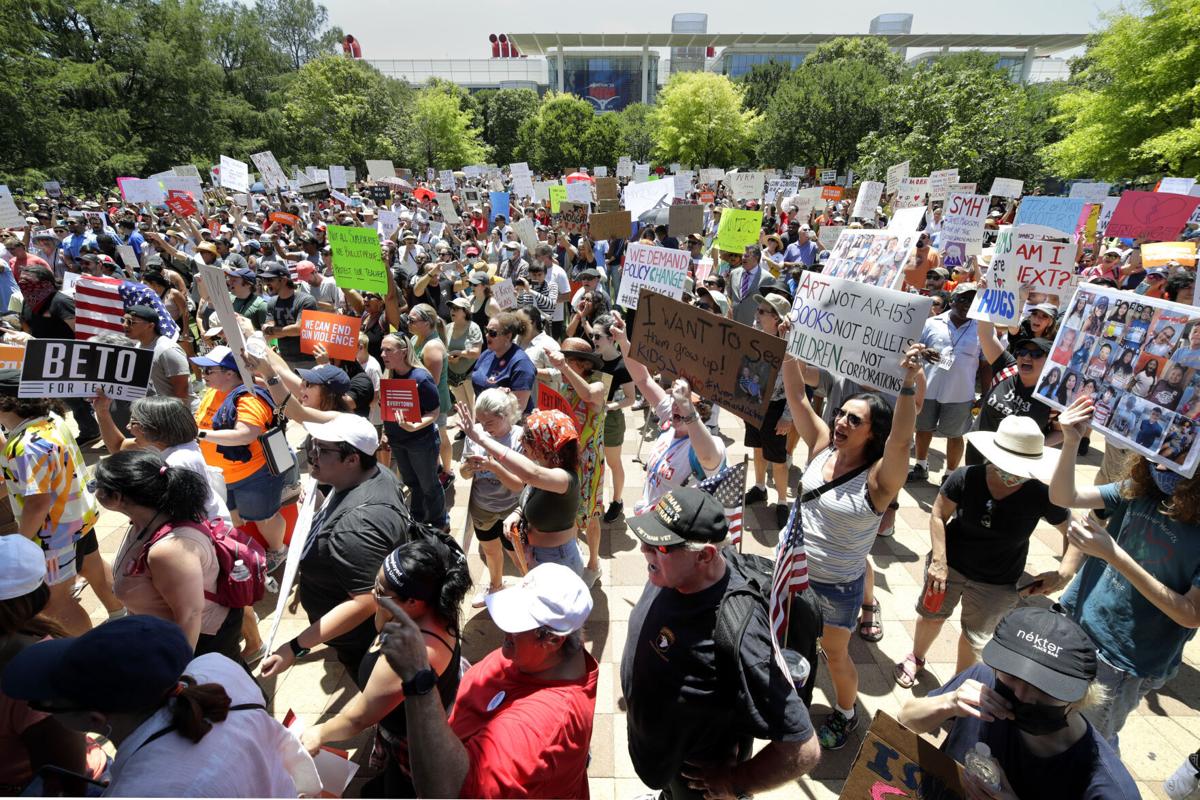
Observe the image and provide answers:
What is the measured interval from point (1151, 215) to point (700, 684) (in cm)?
1337

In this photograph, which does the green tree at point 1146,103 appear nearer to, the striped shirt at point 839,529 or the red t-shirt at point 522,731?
the striped shirt at point 839,529

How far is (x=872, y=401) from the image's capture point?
322cm

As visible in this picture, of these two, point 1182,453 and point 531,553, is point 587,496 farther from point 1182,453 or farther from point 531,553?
point 1182,453

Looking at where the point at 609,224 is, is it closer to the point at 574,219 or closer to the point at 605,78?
the point at 574,219

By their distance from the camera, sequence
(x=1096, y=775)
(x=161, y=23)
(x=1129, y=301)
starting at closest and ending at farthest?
(x=1096, y=775)
(x=1129, y=301)
(x=161, y=23)

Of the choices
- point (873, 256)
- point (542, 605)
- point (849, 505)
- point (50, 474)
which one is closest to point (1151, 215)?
point (873, 256)

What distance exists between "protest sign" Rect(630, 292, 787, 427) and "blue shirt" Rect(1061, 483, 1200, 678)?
1724 mm

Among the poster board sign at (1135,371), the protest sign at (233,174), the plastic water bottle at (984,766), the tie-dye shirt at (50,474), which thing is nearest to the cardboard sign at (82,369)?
the tie-dye shirt at (50,474)

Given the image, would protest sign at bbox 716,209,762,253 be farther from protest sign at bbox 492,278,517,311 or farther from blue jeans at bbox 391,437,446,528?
blue jeans at bbox 391,437,446,528

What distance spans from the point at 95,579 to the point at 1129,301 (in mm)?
6815

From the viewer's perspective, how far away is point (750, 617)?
2230 mm

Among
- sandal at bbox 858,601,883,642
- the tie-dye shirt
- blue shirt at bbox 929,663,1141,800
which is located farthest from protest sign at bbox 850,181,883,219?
the tie-dye shirt

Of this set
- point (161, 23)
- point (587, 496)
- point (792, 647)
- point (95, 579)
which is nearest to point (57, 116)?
point (161, 23)

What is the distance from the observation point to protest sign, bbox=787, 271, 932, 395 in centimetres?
340
